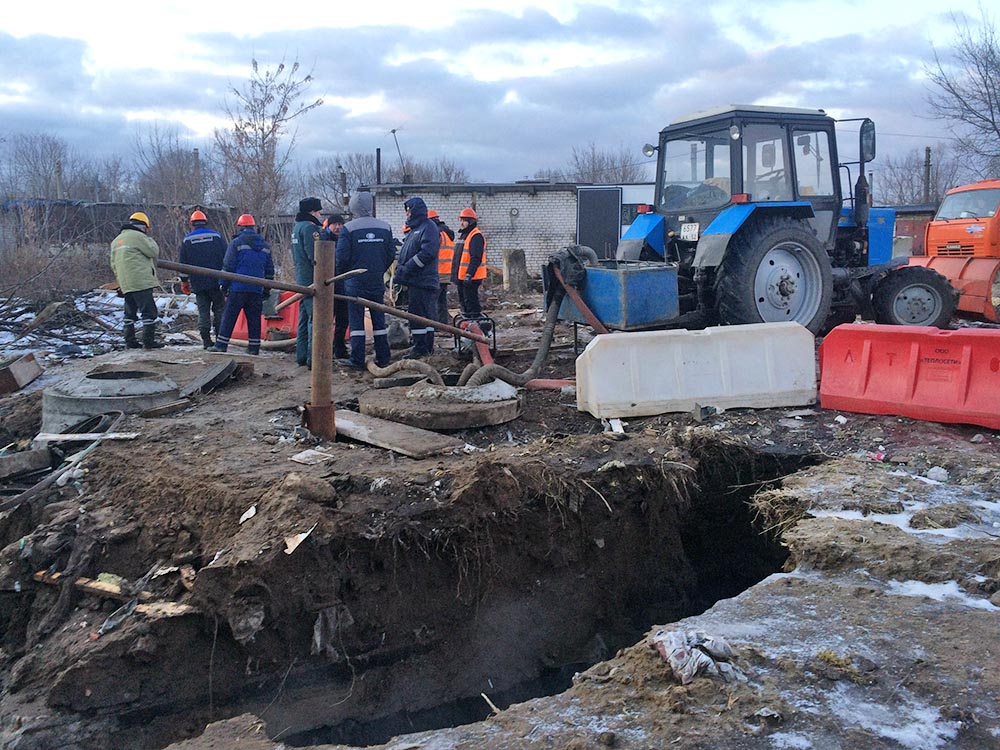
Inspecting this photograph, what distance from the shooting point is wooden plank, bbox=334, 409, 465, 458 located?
496 cm

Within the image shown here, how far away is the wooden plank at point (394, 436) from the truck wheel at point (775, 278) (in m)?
3.75

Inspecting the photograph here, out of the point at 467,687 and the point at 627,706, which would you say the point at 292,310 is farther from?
the point at 627,706

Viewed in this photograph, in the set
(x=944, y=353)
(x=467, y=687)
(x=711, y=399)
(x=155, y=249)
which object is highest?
(x=155, y=249)

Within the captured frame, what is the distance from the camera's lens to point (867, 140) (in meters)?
8.20

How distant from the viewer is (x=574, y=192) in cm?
2561

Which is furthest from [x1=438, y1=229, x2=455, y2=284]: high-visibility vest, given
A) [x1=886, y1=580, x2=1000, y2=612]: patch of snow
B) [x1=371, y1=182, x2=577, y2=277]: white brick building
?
[x1=371, y1=182, x2=577, y2=277]: white brick building

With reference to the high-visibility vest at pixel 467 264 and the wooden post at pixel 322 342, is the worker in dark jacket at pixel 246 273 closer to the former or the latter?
the high-visibility vest at pixel 467 264

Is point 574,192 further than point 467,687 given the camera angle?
Yes

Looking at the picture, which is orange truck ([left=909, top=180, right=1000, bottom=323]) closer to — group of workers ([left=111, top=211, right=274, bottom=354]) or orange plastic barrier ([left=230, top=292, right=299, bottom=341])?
orange plastic barrier ([left=230, top=292, right=299, bottom=341])

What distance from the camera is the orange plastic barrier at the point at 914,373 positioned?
538 centimetres

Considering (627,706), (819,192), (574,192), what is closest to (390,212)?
(574,192)

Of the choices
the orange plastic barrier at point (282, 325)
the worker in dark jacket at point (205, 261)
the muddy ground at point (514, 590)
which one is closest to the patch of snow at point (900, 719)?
the muddy ground at point (514, 590)

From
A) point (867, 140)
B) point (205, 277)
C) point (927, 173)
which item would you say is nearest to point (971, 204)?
point (867, 140)

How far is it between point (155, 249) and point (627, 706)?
840 centimetres
